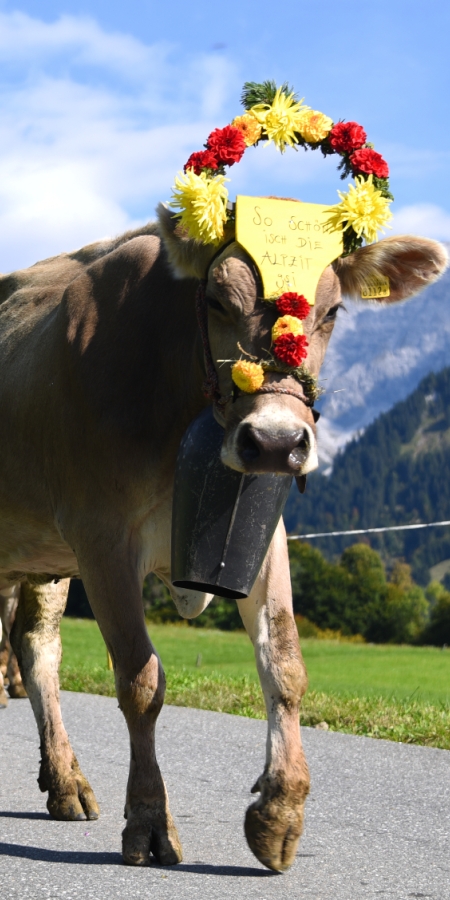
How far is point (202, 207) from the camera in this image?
16.4 ft

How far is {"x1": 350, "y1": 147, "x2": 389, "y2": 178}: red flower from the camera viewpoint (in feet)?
17.6

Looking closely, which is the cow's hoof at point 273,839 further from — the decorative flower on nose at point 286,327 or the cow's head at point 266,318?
the decorative flower on nose at point 286,327

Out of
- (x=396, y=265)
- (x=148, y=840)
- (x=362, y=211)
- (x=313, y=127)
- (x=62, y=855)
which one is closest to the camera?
(x=148, y=840)

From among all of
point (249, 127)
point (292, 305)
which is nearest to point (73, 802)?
point (292, 305)

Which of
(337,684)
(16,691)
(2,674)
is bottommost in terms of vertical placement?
(16,691)

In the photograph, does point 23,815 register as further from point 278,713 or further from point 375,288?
point 375,288

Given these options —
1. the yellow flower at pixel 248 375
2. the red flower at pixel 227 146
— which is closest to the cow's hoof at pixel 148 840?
the yellow flower at pixel 248 375

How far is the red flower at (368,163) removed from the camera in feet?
17.6

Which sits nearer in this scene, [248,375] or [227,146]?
[248,375]

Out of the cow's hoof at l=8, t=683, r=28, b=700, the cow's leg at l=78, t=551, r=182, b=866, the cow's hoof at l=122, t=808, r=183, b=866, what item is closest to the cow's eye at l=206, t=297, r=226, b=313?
the cow's leg at l=78, t=551, r=182, b=866

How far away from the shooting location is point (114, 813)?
19.7 feet

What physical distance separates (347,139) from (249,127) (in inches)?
17.1

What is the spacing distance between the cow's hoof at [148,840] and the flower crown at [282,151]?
179 centimetres

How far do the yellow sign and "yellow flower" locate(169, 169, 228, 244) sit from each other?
0.09 meters
